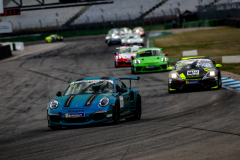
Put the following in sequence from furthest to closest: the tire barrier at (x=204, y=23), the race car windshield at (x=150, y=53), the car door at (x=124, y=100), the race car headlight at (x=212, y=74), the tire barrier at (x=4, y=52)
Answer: the tire barrier at (x=204, y=23) → the tire barrier at (x=4, y=52) → the race car windshield at (x=150, y=53) → the race car headlight at (x=212, y=74) → the car door at (x=124, y=100)

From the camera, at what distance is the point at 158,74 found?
20.2m

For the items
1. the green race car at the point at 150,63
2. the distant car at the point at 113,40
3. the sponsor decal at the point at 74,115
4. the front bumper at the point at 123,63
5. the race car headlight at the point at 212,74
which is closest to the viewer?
the sponsor decal at the point at 74,115

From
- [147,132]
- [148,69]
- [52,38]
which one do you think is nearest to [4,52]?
[148,69]

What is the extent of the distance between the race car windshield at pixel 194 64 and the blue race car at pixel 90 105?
17.2 feet

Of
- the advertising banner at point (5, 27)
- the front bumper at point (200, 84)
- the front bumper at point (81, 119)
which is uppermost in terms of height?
the advertising banner at point (5, 27)

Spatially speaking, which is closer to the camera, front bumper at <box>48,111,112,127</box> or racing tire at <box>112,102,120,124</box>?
front bumper at <box>48,111,112,127</box>

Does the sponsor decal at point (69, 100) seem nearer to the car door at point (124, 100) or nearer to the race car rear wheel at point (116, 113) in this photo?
the race car rear wheel at point (116, 113)

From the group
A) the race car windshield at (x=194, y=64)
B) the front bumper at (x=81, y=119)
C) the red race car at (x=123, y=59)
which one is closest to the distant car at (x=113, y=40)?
the red race car at (x=123, y=59)

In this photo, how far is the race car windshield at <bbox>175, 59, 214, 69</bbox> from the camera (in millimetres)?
14224

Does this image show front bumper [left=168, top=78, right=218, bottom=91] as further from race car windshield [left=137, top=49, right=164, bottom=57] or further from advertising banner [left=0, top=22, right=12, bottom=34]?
advertising banner [left=0, top=22, right=12, bottom=34]

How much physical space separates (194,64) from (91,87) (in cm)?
597

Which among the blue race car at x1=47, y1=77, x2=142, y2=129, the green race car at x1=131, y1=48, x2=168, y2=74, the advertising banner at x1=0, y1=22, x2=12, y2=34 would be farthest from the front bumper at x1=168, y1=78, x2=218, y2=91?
the advertising banner at x1=0, y1=22, x2=12, y2=34

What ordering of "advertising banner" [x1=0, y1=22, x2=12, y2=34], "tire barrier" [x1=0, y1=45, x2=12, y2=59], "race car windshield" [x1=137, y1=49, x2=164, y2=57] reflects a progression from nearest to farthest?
"race car windshield" [x1=137, y1=49, x2=164, y2=57]
"tire barrier" [x1=0, y1=45, x2=12, y2=59]
"advertising banner" [x1=0, y1=22, x2=12, y2=34]

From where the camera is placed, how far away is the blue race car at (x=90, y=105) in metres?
8.27
